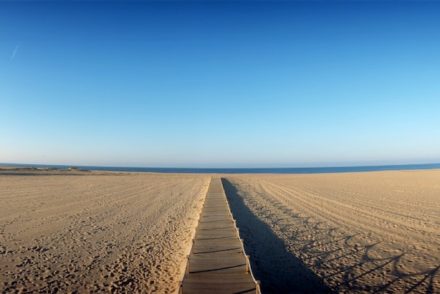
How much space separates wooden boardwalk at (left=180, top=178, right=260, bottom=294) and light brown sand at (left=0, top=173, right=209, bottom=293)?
68cm

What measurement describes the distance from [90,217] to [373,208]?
15680mm


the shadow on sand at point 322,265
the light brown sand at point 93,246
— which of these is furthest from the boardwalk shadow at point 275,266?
the light brown sand at point 93,246

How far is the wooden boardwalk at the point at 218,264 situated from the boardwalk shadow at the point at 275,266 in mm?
638

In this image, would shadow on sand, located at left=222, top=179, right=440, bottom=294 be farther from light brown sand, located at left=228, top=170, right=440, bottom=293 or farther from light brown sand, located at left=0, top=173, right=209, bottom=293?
light brown sand, located at left=0, top=173, right=209, bottom=293

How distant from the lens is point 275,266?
8578 mm

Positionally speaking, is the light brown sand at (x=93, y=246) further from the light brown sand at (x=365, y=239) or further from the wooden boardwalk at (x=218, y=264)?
the light brown sand at (x=365, y=239)

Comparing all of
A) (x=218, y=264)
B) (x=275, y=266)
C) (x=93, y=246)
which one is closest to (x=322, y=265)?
(x=275, y=266)

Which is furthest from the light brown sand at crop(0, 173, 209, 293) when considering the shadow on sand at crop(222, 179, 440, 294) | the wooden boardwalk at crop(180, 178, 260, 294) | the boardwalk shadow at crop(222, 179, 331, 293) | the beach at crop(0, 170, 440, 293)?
the shadow on sand at crop(222, 179, 440, 294)

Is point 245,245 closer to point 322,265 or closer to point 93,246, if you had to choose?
point 322,265

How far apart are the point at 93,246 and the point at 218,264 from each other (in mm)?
5348

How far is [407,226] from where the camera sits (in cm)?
1317

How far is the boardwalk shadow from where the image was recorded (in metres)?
7.22

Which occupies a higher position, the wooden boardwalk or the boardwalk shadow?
the wooden boardwalk

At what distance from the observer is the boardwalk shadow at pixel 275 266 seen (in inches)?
284
